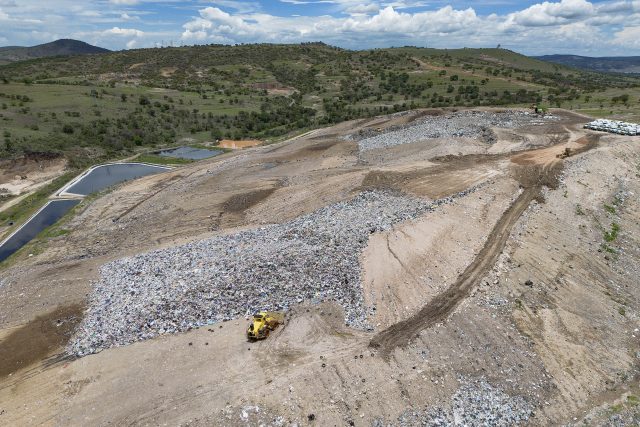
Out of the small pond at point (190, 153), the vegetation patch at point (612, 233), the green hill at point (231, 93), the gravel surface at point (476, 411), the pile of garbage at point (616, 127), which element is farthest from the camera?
the green hill at point (231, 93)

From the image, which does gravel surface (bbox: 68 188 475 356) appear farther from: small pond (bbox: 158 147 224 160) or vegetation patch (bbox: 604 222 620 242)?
small pond (bbox: 158 147 224 160)

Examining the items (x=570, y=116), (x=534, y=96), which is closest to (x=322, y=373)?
(x=570, y=116)

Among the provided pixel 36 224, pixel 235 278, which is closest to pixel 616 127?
pixel 235 278

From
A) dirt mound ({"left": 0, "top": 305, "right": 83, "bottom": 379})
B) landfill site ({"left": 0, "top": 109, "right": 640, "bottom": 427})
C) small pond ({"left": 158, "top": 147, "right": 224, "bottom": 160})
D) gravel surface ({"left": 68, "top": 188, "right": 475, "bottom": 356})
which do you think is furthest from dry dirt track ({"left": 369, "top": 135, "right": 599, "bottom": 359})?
small pond ({"left": 158, "top": 147, "right": 224, "bottom": 160})

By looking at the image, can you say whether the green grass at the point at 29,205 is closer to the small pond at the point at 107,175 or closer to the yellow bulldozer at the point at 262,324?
the small pond at the point at 107,175

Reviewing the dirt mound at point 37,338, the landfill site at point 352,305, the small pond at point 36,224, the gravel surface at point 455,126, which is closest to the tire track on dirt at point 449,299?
the landfill site at point 352,305

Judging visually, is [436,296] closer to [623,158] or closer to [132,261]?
[132,261]
